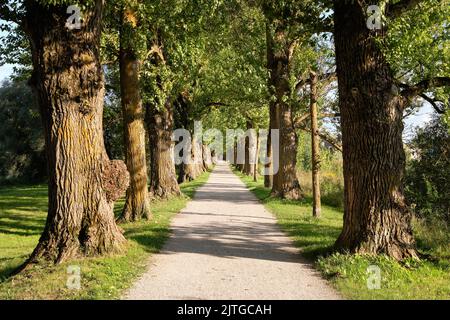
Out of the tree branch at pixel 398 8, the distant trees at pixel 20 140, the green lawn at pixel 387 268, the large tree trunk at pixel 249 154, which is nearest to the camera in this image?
the green lawn at pixel 387 268

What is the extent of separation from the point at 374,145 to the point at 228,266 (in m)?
3.57

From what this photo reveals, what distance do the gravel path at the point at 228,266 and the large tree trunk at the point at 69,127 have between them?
1548mm

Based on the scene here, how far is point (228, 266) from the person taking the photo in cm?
903

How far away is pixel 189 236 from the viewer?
12438 mm

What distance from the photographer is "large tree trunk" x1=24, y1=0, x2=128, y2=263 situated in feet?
29.6

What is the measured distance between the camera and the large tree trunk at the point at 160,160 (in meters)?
21.2

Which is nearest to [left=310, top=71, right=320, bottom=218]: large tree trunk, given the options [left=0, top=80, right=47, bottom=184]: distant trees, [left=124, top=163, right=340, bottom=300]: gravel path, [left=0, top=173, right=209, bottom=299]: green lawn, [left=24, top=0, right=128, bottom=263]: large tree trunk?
[left=124, top=163, right=340, bottom=300]: gravel path

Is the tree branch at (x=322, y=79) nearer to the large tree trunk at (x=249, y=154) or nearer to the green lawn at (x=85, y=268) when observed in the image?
the green lawn at (x=85, y=268)

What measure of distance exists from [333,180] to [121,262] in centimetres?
1703

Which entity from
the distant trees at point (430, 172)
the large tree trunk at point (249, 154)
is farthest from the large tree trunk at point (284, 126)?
the large tree trunk at point (249, 154)

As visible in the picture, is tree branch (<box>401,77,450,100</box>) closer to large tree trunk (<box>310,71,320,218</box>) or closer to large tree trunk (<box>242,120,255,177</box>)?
large tree trunk (<box>310,71,320,218</box>)

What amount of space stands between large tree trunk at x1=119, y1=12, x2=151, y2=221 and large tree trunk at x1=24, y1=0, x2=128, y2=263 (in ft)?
17.9
